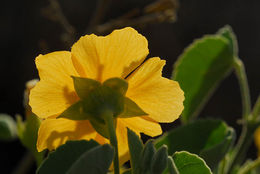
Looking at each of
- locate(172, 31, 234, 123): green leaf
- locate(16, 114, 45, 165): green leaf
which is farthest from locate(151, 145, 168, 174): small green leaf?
locate(172, 31, 234, 123): green leaf

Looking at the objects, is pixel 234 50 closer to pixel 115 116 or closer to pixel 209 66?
pixel 209 66

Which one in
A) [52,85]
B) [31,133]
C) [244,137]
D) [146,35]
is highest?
[52,85]

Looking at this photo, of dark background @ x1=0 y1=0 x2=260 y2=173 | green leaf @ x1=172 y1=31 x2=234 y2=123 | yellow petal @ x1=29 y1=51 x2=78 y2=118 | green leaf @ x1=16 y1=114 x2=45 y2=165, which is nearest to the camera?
yellow petal @ x1=29 y1=51 x2=78 y2=118

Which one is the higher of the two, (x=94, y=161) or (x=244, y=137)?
(x=94, y=161)

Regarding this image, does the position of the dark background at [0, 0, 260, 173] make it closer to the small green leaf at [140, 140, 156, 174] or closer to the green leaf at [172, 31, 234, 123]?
the green leaf at [172, 31, 234, 123]

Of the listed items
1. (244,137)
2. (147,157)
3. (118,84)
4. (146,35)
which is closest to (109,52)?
(118,84)

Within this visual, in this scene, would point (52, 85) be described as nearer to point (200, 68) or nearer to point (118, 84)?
point (118, 84)
